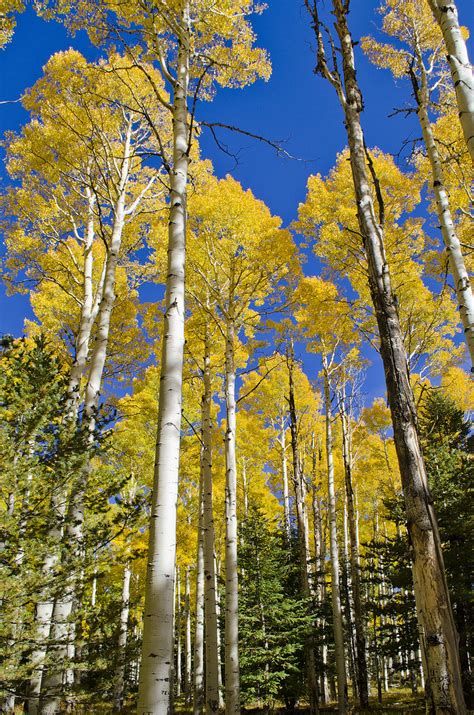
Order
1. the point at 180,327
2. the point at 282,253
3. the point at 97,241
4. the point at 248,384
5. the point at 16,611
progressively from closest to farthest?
the point at 180,327
the point at 16,611
the point at 282,253
the point at 97,241
the point at 248,384

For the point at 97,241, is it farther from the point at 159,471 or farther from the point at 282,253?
the point at 159,471

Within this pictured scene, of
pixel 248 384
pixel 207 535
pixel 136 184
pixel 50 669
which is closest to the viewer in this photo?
pixel 50 669

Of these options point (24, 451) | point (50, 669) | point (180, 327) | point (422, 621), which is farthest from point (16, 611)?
point (422, 621)

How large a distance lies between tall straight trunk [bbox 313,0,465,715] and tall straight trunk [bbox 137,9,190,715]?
1.55 m

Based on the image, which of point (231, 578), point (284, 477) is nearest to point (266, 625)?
point (231, 578)

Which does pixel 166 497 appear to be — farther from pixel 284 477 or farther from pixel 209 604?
pixel 284 477

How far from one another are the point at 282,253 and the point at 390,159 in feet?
12.0

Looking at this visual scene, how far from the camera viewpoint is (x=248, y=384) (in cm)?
1496

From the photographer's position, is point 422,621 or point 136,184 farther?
point 136,184

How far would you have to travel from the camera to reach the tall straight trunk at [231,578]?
5.36 m

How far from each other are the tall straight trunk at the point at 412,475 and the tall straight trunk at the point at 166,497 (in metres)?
1.55

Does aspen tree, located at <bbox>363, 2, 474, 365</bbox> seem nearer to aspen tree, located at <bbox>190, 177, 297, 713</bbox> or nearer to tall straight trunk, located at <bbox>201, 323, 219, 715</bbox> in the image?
aspen tree, located at <bbox>190, 177, 297, 713</bbox>

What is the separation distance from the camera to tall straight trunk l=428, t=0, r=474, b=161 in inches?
119

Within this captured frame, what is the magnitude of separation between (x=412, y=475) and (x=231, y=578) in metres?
3.94
